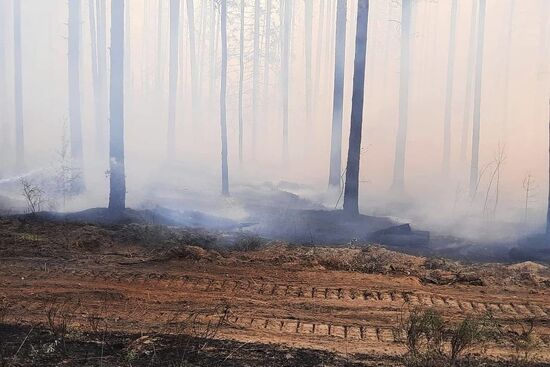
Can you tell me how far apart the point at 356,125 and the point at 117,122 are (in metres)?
6.02

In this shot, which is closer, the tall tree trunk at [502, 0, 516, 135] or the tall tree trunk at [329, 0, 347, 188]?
the tall tree trunk at [329, 0, 347, 188]

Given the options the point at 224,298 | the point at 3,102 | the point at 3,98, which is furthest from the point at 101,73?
the point at 224,298

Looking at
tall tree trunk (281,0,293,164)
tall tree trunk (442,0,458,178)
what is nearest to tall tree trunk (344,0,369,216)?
tall tree trunk (442,0,458,178)

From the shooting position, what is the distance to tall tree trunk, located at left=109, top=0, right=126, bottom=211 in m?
13.7

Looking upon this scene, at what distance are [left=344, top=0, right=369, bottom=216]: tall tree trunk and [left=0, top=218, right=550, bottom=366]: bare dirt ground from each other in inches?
156

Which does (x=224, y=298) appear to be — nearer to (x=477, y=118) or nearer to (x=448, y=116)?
(x=477, y=118)

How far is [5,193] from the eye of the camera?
1823cm

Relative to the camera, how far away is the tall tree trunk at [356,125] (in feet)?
47.8

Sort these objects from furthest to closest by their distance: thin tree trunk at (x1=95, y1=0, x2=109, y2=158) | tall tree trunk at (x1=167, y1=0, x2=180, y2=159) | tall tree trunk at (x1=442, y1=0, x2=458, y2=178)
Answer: tall tree trunk at (x1=167, y1=0, x2=180, y2=159) → tall tree trunk at (x1=442, y1=0, x2=458, y2=178) → thin tree trunk at (x1=95, y1=0, x2=109, y2=158)

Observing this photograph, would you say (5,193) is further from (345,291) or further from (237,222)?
(345,291)

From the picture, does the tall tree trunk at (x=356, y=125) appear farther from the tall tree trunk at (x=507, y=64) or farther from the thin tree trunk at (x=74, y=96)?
the tall tree trunk at (x=507, y=64)

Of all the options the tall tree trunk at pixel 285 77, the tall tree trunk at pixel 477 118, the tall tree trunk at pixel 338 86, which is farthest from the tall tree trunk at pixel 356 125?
the tall tree trunk at pixel 285 77

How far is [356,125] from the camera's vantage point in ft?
48.3

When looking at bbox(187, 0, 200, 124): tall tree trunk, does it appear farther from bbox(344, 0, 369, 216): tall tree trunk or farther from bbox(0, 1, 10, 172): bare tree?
bbox(344, 0, 369, 216): tall tree trunk
